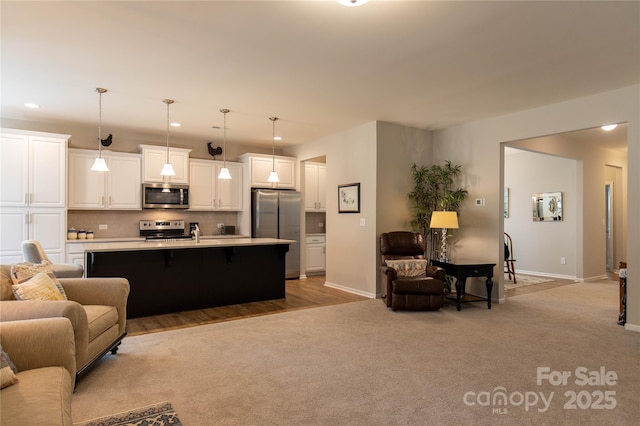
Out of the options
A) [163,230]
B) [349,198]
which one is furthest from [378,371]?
[163,230]

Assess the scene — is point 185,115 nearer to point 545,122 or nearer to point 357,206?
point 357,206

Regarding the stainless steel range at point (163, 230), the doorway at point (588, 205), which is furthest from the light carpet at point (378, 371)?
the doorway at point (588, 205)

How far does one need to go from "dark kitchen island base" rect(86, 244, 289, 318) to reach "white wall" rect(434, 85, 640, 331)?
2.85 meters

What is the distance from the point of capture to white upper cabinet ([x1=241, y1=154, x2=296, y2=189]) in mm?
7180

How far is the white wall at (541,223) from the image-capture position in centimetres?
738

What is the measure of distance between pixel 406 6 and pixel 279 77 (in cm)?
166

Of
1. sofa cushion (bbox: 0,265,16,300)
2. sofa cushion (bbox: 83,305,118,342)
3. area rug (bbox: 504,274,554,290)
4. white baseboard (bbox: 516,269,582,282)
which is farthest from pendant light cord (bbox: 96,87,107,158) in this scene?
white baseboard (bbox: 516,269,582,282)

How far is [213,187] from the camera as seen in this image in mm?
7074

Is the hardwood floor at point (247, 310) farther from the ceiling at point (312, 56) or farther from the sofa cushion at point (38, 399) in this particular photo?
the ceiling at point (312, 56)

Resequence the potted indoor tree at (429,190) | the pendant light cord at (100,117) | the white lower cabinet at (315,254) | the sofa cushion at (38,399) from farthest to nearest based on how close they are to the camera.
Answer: the white lower cabinet at (315,254) → the potted indoor tree at (429,190) → the pendant light cord at (100,117) → the sofa cushion at (38,399)

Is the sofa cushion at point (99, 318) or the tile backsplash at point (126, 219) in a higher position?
the tile backsplash at point (126, 219)

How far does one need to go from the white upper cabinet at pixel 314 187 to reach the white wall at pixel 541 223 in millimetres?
A: 4014

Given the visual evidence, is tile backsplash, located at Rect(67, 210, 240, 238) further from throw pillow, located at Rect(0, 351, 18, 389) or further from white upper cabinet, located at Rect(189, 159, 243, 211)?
throw pillow, located at Rect(0, 351, 18, 389)

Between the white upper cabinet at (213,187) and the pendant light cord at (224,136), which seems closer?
the pendant light cord at (224,136)
